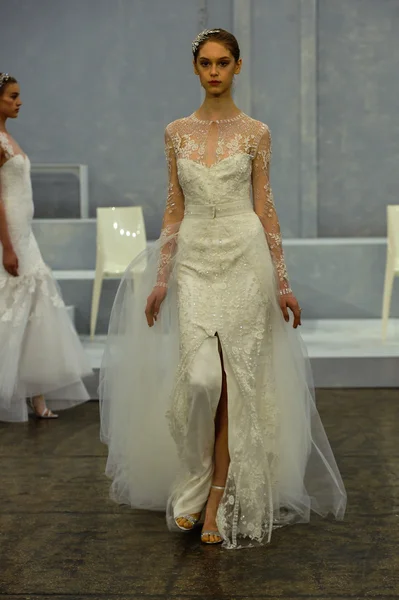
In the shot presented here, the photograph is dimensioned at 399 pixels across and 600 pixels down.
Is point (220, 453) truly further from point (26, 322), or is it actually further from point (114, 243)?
point (114, 243)

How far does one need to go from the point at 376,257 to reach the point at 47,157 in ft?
10.9

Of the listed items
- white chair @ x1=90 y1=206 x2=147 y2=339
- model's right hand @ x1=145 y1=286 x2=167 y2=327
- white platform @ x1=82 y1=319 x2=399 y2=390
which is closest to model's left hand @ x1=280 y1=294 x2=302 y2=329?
model's right hand @ x1=145 y1=286 x2=167 y2=327

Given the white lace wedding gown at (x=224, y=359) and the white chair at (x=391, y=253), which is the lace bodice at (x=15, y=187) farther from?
the white chair at (x=391, y=253)

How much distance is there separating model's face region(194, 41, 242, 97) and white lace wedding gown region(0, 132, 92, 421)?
1.89 m

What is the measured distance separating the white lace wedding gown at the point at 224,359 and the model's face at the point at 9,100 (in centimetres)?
163

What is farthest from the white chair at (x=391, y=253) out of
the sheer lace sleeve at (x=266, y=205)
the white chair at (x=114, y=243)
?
the sheer lace sleeve at (x=266, y=205)

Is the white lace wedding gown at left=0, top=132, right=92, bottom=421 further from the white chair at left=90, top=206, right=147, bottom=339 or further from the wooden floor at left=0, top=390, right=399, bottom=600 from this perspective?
the white chair at left=90, top=206, right=147, bottom=339

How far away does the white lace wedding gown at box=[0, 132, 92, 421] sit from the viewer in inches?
193

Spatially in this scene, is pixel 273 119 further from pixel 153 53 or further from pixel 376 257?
pixel 376 257

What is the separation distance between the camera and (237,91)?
892 cm

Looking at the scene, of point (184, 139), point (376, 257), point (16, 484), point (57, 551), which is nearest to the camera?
point (57, 551)

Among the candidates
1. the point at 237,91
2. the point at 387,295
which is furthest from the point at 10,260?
the point at 237,91

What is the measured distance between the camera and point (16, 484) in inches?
152

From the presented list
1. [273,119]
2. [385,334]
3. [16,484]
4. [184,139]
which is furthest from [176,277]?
[273,119]
